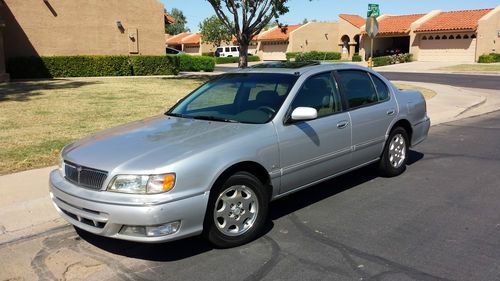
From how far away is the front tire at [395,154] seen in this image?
6264 millimetres

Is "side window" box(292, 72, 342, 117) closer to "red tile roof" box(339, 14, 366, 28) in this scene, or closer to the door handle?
the door handle

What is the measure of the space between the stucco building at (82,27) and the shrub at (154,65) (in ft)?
6.91

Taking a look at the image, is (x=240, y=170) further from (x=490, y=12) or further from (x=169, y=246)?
(x=490, y=12)

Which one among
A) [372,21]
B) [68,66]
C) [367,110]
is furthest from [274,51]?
[367,110]

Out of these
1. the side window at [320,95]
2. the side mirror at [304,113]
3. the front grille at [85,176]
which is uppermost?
the side window at [320,95]

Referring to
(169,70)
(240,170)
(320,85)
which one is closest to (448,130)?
Answer: (320,85)

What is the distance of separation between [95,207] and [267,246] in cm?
152

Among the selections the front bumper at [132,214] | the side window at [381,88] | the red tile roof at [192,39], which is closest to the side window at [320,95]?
the side window at [381,88]

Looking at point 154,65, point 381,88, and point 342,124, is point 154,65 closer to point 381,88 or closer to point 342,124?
point 381,88

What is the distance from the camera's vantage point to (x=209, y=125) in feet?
15.4

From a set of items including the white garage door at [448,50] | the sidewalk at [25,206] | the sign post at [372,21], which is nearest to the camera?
the sidewalk at [25,206]

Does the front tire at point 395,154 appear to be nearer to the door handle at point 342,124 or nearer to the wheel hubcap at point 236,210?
the door handle at point 342,124

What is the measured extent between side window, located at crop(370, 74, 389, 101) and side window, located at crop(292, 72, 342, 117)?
953 millimetres

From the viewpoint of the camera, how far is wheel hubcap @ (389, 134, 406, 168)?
20.9 feet
